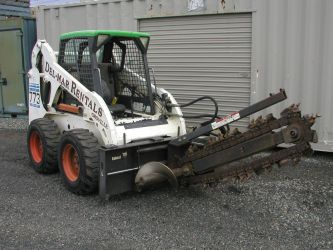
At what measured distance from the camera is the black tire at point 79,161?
5059 mm

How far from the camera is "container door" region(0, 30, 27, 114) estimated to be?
1041 cm

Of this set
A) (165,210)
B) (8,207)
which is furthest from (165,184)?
(8,207)

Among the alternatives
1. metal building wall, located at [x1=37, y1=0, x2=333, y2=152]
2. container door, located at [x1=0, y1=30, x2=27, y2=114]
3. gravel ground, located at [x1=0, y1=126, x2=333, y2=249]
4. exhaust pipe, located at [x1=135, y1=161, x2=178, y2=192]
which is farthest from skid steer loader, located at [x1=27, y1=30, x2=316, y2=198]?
container door, located at [x1=0, y1=30, x2=27, y2=114]

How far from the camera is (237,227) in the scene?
14.5 feet

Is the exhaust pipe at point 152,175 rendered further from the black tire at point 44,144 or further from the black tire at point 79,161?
the black tire at point 44,144

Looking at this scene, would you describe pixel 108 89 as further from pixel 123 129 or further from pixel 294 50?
pixel 294 50

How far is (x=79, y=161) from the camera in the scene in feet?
16.9

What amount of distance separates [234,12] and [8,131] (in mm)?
5435

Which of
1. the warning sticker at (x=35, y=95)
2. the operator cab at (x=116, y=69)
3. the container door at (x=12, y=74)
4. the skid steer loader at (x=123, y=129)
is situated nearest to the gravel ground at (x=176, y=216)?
the skid steer loader at (x=123, y=129)

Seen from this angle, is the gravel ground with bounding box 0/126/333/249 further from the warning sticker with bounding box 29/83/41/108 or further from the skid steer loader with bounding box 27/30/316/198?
the warning sticker with bounding box 29/83/41/108

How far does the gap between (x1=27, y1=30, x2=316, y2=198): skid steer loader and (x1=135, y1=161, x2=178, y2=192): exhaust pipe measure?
0.01 m

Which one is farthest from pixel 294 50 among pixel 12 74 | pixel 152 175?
pixel 12 74

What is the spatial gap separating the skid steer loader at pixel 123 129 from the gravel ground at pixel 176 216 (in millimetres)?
→ 271

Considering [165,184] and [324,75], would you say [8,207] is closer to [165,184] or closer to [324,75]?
[165,184]
